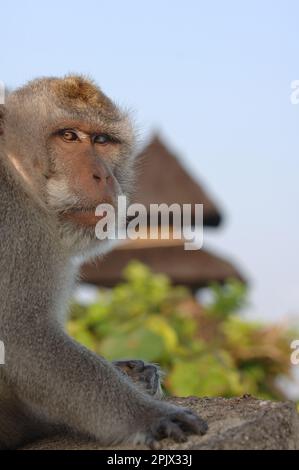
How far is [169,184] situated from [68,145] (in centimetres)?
1672

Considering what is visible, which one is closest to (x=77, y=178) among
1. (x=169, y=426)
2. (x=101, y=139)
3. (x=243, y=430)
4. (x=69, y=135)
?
(x=69, y=135)

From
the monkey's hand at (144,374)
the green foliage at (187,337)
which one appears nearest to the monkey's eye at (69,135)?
the monkey's hand at (144,374)

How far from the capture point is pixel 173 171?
75.7 ft

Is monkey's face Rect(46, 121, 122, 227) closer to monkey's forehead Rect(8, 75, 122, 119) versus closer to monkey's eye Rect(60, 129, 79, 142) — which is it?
monkey's eye Rect(60, 129, 79, 142)

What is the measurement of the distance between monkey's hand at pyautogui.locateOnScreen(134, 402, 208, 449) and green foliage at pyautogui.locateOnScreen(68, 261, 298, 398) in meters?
6.87

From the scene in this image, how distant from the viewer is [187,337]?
14102mm

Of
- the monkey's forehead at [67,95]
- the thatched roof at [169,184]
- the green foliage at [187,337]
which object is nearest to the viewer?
the monkey's forehead at [67,95]

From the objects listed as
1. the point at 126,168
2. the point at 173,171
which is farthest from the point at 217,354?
the point at 173,171

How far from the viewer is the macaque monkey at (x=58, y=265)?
5355 millimetres

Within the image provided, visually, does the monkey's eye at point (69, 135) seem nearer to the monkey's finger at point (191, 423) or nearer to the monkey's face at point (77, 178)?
the monkey's face at point (77, 178)

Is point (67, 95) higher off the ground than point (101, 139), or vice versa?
point (67, 95)

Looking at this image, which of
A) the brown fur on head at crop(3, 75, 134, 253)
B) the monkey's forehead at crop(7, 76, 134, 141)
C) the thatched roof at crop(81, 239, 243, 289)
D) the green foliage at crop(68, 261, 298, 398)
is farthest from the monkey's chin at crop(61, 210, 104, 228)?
the thatched roof at crop(81, 239, 243, 289)

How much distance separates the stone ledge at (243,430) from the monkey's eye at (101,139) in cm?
197

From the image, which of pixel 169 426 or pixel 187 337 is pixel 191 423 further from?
pixel 187 337
